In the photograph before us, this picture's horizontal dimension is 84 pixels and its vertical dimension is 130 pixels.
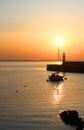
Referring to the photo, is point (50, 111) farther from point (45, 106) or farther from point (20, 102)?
point (20, 102)

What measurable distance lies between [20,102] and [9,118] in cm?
1160

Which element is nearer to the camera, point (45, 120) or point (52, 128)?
point (52, 128)

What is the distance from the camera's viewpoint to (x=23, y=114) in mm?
34969

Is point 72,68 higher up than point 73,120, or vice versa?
point 73,120

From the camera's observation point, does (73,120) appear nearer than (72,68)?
Yes

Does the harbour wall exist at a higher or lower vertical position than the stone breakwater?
lower

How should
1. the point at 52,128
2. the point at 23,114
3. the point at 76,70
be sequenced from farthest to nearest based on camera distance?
the point at 76,70 → the point at 23,114 → the point at 52,128

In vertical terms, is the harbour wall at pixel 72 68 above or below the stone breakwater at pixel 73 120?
below

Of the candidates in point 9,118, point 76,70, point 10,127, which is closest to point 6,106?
point 9,118

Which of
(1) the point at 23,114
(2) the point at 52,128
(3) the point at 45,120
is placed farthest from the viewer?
(1) the point at 23,114

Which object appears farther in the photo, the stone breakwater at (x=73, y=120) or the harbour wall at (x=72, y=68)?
the harbour wall at (x=72, y=68)

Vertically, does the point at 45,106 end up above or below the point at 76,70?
above

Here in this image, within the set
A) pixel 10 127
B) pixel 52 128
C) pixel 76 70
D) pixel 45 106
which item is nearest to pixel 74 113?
pixel 52 128

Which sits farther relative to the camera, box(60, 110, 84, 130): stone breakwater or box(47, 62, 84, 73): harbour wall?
box(47, 62, 84, 73): harbour wall
